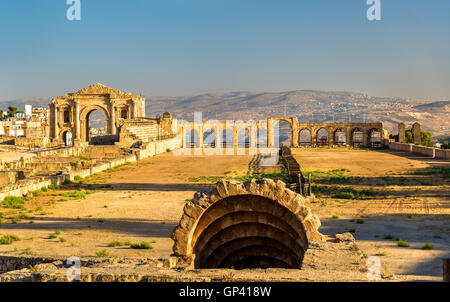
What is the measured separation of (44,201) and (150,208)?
4.50 metres

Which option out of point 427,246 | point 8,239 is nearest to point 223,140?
point 8,239

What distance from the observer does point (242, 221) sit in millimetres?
9438

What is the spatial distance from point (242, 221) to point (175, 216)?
647 cm

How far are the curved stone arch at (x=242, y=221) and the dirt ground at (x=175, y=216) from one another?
5.97 ft

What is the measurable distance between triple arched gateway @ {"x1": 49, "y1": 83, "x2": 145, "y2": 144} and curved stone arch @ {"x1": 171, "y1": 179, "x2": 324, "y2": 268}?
4782 centimetres

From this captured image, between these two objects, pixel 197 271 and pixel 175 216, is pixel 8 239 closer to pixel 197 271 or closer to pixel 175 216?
pixel 175 216

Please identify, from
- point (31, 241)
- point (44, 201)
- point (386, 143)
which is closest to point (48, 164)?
point (44, 201)

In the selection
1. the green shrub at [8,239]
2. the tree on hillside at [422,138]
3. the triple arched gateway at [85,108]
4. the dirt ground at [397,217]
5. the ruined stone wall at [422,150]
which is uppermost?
the triple arched gateway at [85,108]

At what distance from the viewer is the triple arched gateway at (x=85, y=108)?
55.9 meters

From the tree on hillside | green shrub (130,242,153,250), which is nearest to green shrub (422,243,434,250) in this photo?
green shrub (130,242,153,250)

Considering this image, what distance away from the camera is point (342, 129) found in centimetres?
5744

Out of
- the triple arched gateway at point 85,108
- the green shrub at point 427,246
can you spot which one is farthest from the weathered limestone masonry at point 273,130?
the green shrub at point 427,246

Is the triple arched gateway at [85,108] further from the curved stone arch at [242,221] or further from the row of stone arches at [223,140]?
the curved stone arch at [242,221]
